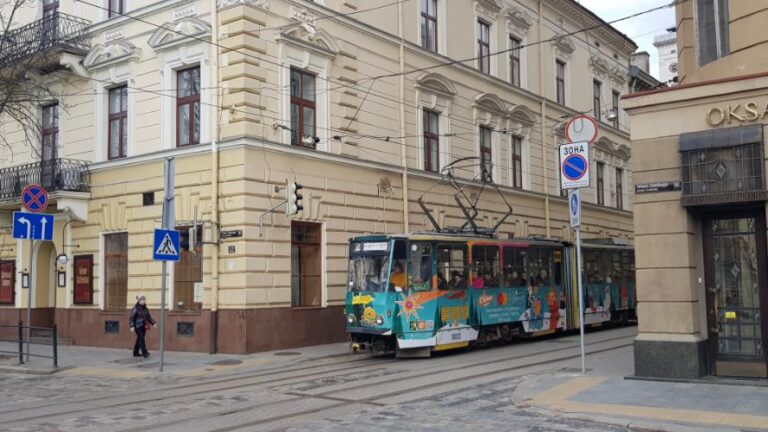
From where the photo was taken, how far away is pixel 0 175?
84.5 ft

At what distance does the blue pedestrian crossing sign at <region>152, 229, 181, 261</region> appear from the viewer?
→ 655 inches

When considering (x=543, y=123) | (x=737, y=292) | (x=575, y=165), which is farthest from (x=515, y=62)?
(x=737, y=292)

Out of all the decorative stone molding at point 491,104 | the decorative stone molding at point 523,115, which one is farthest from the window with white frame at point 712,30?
the decorative stone molding at point 523,115

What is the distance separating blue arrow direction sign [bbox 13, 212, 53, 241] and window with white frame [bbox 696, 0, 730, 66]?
14718 millimetres

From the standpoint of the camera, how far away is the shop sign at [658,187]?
12.8 m

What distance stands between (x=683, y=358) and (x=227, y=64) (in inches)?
547

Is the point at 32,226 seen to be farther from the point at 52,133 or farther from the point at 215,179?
the point at 52,133

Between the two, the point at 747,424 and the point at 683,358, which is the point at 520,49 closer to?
the point at 683,358

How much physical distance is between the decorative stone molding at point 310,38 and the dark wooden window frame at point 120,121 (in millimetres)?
5750

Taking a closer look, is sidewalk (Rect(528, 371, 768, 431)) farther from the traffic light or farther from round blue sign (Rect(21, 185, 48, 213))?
round blue sign (Rect(21, 185, 48, 213))

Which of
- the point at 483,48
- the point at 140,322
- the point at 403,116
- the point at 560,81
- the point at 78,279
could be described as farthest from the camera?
the point at 560,81

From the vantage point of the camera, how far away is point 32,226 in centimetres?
1767

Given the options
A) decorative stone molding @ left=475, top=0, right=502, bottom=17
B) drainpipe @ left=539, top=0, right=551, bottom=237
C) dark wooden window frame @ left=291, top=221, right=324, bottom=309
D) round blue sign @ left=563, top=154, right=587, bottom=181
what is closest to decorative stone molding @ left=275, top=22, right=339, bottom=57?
dark wooden window frame @ left=291, top=221, right=324, bottom=309

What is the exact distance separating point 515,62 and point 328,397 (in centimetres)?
2441
